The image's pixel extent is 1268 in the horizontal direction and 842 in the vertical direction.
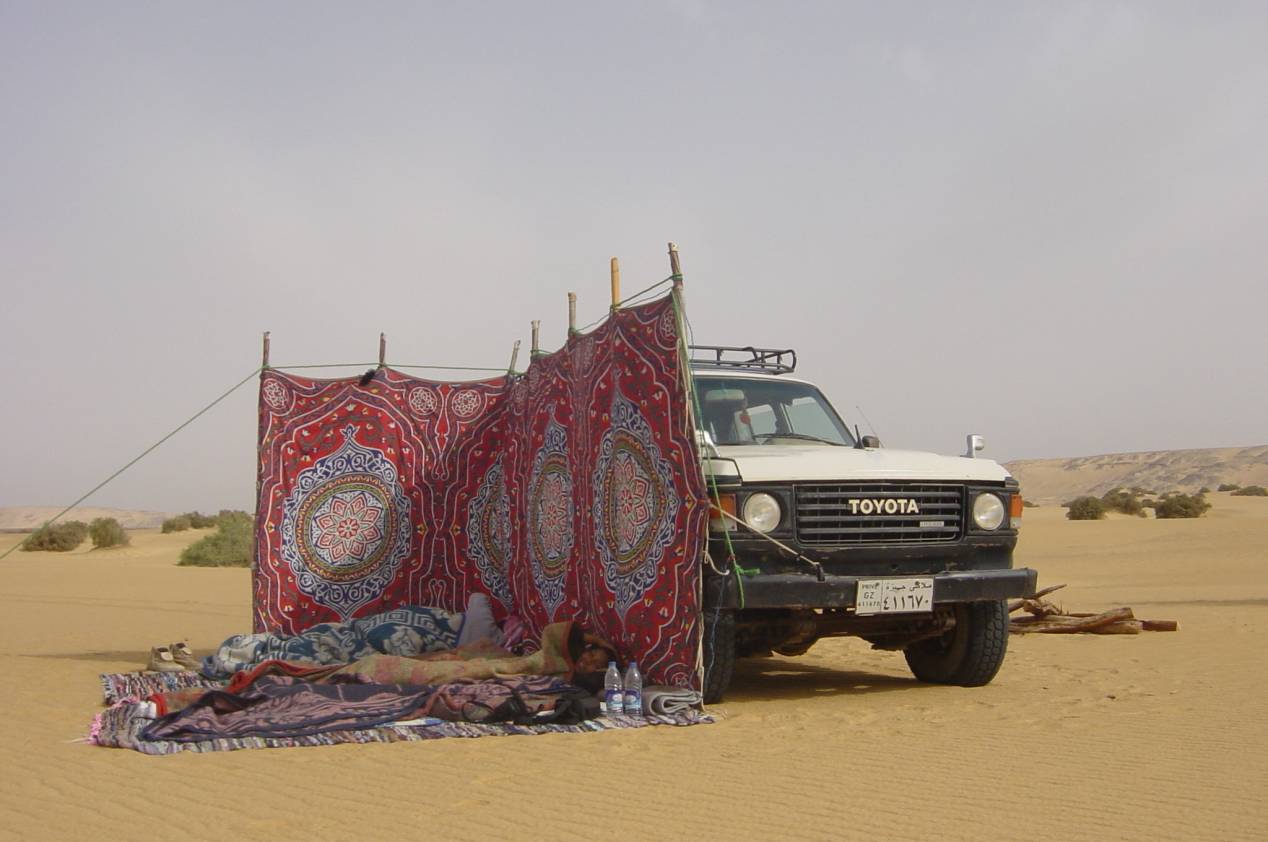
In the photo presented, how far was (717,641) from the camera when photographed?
6.41 meters

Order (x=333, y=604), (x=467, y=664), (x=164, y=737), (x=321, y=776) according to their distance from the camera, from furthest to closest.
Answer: (x=333, y=604) → (x=467, y=664) → (x=164, y=737) → (x=321, y=776)

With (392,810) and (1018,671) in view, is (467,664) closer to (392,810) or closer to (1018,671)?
(392,810)

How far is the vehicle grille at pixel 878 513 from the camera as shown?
645cm

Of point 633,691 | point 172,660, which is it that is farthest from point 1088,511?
point 633,691

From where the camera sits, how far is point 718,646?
643 centimetres

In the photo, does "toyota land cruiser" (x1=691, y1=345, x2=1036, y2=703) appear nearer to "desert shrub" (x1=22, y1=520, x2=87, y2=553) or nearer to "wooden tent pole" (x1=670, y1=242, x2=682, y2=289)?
"wooden tent pole" (x1=670, y1=242, x2=682, y2=289)

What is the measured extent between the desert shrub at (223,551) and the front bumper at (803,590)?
22183 millimetres

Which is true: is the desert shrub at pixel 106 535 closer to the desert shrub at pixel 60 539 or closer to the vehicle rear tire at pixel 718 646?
the desert shrub at pixel 60 539

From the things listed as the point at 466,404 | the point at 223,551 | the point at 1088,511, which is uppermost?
the point at 466,404

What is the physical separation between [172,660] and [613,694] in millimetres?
4062

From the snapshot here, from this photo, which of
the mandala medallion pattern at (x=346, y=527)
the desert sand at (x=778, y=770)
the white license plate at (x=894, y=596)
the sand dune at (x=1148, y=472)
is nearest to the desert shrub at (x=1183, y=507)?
the desert sand at (x=778, y=770)

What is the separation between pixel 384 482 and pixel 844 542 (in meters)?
4.57

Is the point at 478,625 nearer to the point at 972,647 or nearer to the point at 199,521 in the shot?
the point at 972,647

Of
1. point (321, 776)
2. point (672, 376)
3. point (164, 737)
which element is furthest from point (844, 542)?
point (164, 737)
